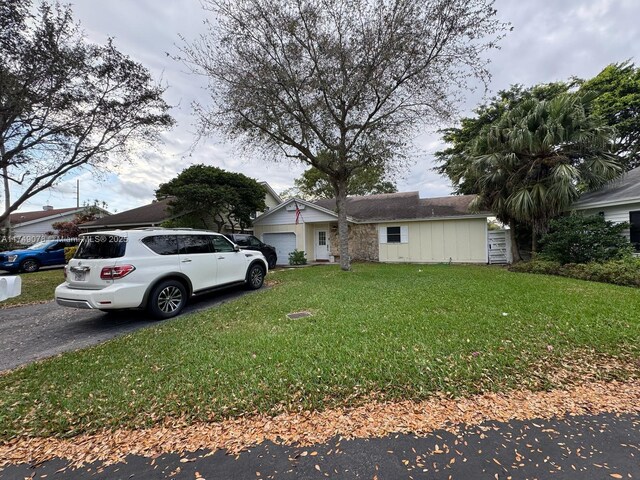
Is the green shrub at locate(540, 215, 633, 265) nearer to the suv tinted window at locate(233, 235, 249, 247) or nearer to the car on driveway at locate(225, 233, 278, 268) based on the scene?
the car on driveway at locate(225, 233, 278, 268)

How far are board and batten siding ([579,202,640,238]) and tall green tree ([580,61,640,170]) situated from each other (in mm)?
9196

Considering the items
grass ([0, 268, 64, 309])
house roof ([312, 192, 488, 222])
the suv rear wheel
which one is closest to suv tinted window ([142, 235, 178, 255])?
the suv rear wheel

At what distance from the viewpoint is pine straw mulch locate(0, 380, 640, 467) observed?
221 centimetres

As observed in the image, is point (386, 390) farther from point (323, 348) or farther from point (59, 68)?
point (59, 68)

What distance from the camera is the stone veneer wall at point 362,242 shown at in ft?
53.3

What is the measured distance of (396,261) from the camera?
15664 mm

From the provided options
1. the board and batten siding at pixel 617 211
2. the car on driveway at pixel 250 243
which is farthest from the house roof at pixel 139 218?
the board and batten siding at pixel 617 211

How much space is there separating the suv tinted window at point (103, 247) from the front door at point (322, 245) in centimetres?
1270

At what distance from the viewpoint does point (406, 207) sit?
16.7 m

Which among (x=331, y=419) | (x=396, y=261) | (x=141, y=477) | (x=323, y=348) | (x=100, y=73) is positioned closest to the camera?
(x=141, y=477)

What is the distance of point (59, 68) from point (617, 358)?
14413 millimetres

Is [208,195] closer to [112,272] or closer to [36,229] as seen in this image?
[112,272]

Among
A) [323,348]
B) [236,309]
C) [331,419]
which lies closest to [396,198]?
[236,309]

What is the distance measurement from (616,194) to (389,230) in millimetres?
9132
